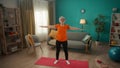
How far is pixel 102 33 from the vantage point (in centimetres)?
649

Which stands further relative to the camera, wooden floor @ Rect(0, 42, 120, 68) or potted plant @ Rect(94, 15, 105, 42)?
potted plant @ Rect(94, 15, 105, 42)

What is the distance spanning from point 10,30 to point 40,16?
79.1 inches

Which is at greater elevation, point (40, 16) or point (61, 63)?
point (40, 16)

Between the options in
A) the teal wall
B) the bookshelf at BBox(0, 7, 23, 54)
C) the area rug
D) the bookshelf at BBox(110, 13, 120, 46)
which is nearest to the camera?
the area rug

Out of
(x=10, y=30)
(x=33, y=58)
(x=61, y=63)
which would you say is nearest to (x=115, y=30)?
(x=61, y=63)

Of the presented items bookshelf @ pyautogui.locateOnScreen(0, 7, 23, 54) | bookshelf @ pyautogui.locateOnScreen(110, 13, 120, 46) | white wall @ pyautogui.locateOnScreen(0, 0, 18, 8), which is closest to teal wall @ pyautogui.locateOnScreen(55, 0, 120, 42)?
bookshelf @ pyautogui.locateOnScreen(110, 13, 120, 46)

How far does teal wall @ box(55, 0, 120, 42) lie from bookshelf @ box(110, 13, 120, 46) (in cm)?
47

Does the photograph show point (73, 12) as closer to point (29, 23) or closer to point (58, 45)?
point (29, 23)

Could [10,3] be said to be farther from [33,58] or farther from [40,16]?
[33,58]

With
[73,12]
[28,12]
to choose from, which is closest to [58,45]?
[28,12]

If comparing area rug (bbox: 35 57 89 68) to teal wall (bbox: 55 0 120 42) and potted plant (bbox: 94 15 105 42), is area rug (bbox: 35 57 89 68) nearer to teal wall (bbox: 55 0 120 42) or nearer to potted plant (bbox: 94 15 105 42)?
potted plant (bbox: 94 15 105 42)

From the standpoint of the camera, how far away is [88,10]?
6.56 m

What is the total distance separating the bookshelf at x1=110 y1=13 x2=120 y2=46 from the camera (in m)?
5.71

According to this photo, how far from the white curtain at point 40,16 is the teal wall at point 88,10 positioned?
2.83 ft
